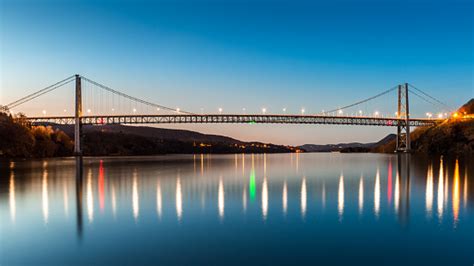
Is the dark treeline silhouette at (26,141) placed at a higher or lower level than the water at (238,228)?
higher

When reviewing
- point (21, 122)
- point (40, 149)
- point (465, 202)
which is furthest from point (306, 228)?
point (40, 149)

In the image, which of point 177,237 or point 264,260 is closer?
point 264,260

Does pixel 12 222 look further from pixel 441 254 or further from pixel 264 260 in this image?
pixel 441 254

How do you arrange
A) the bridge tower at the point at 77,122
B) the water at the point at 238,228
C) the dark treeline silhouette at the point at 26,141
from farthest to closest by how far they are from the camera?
the bridge tower at the point at 77,122
the dark treeline silhouette at the point at 26,141
the water at the point at 238,228

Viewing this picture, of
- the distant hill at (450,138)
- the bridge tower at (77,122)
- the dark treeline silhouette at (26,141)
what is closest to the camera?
the dark treeline silhouette at (26,141)

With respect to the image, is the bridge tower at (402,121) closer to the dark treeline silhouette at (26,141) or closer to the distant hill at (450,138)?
the distant hill at (450,138)

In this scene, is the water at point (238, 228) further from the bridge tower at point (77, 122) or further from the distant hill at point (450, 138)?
the distant hill at point (450, 138)

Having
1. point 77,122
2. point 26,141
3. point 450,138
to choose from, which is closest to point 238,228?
point 26,141

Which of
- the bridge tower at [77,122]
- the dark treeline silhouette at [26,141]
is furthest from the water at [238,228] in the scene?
the bridge tower at [77,122]

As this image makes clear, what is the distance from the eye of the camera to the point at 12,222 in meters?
12.6

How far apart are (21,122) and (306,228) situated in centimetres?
5881

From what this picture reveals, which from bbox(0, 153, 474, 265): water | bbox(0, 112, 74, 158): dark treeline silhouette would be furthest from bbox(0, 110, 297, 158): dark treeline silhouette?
bbox(0, 153, 474, 265): water

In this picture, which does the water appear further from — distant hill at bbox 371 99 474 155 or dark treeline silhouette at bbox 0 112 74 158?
distant hill at bbox 371 99 474 155

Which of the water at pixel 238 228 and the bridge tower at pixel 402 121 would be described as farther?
the bridge tower at pixel 402 121
